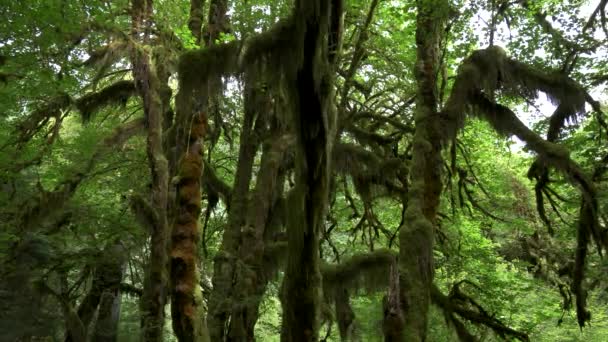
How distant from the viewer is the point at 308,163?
4.46m

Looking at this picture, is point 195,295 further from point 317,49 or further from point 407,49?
point 407,49

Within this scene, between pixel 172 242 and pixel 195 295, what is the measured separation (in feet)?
2.19

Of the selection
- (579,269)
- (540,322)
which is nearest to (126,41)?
(579,269)

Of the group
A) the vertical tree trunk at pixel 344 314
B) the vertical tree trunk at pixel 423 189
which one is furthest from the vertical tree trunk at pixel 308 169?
the vertical tree trunk at pixel 344 314

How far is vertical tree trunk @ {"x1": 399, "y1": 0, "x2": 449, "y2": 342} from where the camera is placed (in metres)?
6.23

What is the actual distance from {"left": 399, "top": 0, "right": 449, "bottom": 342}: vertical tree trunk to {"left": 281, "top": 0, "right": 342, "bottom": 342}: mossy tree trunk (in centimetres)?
187

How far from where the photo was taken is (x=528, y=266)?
1492cm

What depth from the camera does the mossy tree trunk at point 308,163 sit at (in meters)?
4.17

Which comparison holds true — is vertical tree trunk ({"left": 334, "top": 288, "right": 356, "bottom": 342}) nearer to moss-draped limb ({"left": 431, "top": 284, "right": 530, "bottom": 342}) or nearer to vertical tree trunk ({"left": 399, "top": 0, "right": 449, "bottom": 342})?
moss-draped limb ({"left": 431, "top": 284, "right": 530, "bottom": 342})

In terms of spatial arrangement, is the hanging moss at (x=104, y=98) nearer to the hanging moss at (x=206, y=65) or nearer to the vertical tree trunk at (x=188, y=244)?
the vertical tree trunk at (x=188, y=244)

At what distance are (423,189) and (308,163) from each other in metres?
2.86

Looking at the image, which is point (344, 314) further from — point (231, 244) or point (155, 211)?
point (155, 211)

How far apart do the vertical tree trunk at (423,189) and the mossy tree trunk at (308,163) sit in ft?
6.14

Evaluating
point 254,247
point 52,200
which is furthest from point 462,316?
point 52,200
